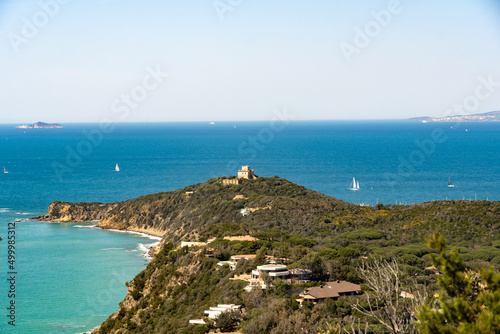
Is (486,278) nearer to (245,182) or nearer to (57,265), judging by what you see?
(57,265)

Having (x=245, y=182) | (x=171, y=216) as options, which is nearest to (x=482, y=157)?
(x=245, y=182)

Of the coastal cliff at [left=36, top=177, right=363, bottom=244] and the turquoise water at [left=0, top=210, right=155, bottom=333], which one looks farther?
the coastal cliff at [left=36, top=177, right=363, bottom=244]

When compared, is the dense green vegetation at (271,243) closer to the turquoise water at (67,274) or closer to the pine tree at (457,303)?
the turquoise water at (67,274)

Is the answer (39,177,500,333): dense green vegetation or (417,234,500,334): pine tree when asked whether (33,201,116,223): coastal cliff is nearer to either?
(39,177,500,333): dense green vegetation

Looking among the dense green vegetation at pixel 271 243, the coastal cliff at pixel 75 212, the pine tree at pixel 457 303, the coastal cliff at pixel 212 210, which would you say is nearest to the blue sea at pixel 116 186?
the coastal cliff at pixel 75 212

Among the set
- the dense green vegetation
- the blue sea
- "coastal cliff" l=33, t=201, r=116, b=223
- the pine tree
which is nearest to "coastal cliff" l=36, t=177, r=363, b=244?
"coastal cliff" l=33, t=201, r=116, b=223

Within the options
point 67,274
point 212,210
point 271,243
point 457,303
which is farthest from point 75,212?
point 457,303
